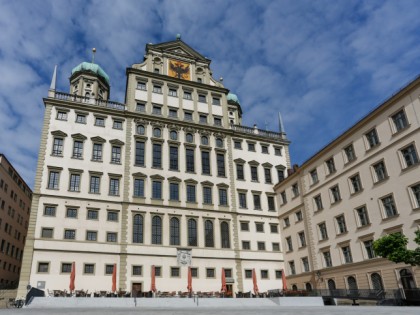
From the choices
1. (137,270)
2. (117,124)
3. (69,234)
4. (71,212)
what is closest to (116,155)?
(117,124)

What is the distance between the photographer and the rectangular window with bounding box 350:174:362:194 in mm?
37659

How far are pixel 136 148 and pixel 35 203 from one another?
45.0ft

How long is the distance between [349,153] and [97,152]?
1176 inches

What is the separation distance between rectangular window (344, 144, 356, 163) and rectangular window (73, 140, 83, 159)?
102ft

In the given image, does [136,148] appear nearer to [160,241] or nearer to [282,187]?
[160,241]

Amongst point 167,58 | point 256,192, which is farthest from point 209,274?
point 167,58

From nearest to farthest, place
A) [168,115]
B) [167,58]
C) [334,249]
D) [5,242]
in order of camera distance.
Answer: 1. [334,249]
2. [168,115]
3. [167,58]
4. [5,242]

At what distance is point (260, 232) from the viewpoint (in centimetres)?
5022

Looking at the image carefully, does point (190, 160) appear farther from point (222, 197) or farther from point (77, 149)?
point (77, 149)

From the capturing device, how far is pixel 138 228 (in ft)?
144

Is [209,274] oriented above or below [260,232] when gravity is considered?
below

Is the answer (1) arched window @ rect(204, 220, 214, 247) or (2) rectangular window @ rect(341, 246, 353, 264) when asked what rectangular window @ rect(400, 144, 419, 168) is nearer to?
(2) rectangular window @ rect(341, 246, 353, 264)

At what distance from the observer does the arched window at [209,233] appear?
4659 centimetres

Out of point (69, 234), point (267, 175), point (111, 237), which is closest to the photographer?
point (69, 234)
